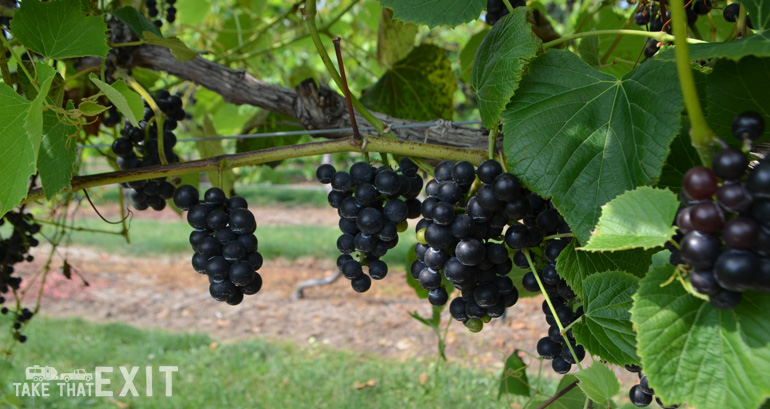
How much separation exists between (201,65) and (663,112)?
4.62 ft

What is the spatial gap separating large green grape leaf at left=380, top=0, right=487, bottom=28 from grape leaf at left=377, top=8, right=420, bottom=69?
1.00 m

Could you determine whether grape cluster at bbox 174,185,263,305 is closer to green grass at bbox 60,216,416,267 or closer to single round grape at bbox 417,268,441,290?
single round grape at bbox 417,268,441,290

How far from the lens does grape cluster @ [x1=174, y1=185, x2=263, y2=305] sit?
0.95 m

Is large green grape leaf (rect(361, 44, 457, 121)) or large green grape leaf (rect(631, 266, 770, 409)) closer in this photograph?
large green grape leaf (rect(631, 266, 770, 409))

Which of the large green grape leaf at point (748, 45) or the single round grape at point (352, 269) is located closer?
the large green grape leaf at point (748, 45)

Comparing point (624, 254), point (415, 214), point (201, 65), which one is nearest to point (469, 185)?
point (415, 214)

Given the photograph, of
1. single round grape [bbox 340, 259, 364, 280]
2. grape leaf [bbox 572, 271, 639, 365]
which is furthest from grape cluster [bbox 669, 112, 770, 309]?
single round grape [bbox 340, 259, 364, 280]

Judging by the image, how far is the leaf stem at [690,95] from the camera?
0.57 m

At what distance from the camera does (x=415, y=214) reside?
103 cm

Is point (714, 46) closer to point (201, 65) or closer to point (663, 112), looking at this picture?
point (663, 112)

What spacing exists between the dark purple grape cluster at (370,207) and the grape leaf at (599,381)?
1.24 ft

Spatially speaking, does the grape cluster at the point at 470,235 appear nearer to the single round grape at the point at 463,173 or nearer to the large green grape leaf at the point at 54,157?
the single round grape at the point at 463,173

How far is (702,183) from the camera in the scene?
0.53m

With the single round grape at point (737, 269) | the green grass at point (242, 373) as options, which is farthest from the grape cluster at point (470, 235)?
the green grass at point (242, 373)
